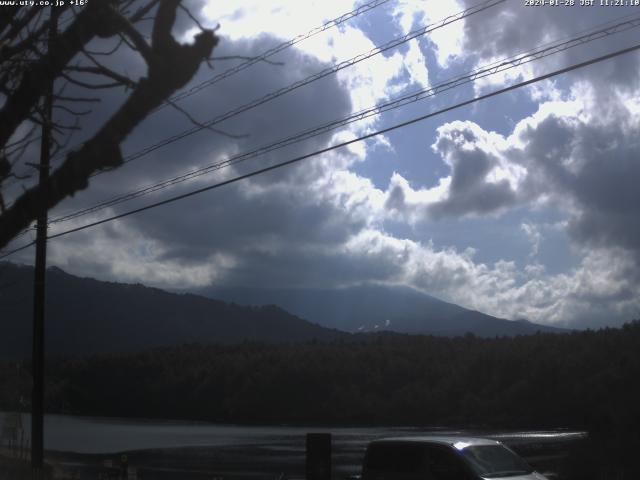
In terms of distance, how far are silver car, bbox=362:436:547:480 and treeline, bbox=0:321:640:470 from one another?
23401mm

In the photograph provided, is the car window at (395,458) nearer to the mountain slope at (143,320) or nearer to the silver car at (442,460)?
the silver car at (442,460)

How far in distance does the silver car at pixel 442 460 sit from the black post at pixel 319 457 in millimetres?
2070

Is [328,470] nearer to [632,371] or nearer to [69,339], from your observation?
[632,371]

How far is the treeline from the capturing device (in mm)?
48500

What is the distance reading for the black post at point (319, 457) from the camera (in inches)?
596

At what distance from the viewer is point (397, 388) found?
72.4 meters

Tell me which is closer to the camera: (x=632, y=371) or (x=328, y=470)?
(x=328, y=470)

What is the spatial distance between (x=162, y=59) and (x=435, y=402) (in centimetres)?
6264

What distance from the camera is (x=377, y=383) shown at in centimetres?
7381

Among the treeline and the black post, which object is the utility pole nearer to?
the black post

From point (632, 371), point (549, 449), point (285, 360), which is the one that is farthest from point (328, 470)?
point (285, 360)

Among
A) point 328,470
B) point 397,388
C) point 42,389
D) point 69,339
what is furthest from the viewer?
point 69,339

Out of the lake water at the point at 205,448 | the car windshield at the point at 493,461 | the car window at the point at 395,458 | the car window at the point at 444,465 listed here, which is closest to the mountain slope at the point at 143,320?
the lake water at the point at 205,448

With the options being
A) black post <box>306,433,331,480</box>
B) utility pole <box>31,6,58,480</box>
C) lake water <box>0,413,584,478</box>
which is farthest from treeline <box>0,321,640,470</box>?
black post <box>306,433,331,480</box>
